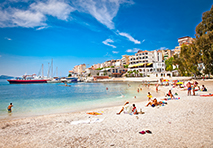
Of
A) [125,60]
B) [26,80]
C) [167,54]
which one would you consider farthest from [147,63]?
[26,80]

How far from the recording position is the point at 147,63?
72750 mm

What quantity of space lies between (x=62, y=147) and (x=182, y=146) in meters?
4.19

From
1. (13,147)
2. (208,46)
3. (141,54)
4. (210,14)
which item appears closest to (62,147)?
(13,147)

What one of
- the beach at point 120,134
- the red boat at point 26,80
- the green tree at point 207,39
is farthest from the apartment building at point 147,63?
the beach at point 120,134

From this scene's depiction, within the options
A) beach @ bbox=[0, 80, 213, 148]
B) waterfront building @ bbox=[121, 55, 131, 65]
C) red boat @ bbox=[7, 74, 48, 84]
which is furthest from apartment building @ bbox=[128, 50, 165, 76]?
beach @ bbox=[0, 80, 213, 148]

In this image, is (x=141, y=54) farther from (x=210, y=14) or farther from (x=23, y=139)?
(x=23, y=139)

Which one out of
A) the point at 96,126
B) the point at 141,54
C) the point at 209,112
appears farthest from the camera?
the point at 141,54

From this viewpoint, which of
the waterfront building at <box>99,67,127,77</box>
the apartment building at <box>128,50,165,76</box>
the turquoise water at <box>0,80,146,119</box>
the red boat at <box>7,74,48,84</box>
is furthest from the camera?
the waterfront building at <box>99,67,127,77</box>

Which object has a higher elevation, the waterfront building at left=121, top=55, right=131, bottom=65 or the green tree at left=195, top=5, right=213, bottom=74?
the waterfront building at left=121, top=55, right=131, bottom=65

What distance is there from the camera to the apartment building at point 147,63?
227 ft

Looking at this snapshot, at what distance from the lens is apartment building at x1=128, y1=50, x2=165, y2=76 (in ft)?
227

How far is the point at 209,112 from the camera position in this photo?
787 centimetres

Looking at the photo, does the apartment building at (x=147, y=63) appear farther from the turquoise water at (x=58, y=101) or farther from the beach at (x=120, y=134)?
the beach at (x=120, y=134)

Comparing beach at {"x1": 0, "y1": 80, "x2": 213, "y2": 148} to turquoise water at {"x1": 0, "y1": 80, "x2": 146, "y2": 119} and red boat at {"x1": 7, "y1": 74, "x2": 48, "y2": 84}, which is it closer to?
turquoise water at {"x1": 0, "y1": 80, "x2": 146, "y2": 119}
